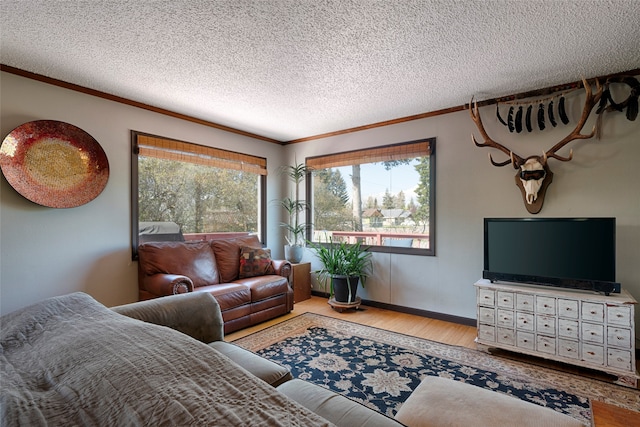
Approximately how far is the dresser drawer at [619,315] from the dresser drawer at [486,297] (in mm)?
782

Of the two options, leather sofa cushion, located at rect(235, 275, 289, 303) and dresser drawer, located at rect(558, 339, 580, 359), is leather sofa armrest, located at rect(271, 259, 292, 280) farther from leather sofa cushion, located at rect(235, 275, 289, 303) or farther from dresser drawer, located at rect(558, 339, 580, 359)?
dresser drawer, located at rect(558, 339, 580, 359)

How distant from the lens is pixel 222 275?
376 centimetres

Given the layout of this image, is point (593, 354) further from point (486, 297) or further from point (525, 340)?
point (486, 297)

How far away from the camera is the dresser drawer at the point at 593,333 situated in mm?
2375

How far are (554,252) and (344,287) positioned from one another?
2254 millimetres

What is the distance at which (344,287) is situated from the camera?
13.0 feet

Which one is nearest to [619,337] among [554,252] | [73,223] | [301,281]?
[554,252]

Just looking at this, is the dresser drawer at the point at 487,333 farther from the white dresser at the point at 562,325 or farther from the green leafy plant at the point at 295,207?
the green leafy plant at the point at 295,207

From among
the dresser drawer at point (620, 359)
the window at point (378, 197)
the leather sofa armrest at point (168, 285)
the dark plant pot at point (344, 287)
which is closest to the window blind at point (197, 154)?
the window at point (378, 197)

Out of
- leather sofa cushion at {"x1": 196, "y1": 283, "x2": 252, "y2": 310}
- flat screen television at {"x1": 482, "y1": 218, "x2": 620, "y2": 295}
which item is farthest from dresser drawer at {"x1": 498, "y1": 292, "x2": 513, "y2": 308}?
leather sofa cushion at {"x1": 196, "y1": 283, "x2": 252, "y2": 310}

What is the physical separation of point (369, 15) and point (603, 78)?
243 cm

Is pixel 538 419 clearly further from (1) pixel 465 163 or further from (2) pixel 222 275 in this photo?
(2) pixel 222 275

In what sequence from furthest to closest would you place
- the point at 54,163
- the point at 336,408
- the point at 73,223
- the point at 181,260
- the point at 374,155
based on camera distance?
the point at 374,155
the point at 181,260
the point at 73,223
the point at 54,163
the point at 336,408

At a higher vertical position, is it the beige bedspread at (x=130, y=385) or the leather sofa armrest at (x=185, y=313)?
the beige bedspread at (x=130, y=385)
